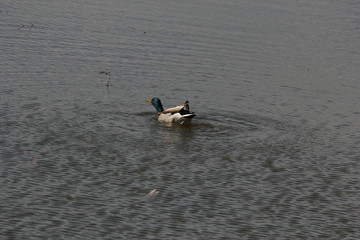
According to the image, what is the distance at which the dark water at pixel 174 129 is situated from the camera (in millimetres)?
12414

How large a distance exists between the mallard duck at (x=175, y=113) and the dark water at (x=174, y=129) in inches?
10.3

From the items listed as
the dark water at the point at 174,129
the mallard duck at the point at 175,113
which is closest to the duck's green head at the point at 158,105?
the mallard duck at the point at 175,113

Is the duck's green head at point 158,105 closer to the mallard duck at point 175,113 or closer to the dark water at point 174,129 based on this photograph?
the mallard duck at point 175,113

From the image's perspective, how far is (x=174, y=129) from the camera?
63.6 feet

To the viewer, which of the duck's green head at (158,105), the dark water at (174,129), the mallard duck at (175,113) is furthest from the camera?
the duck's green head at (158,105)

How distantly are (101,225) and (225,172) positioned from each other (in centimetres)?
426

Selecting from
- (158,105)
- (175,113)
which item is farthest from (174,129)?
(158,105)

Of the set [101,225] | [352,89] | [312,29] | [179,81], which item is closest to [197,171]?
[101,225]

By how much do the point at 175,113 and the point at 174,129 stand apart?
44cm

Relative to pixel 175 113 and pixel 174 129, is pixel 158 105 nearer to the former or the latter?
pixel 175 113

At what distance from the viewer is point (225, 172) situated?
50.0ft

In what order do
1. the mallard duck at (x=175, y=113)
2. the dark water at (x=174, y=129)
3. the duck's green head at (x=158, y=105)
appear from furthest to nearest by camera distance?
1. the duck's green head at (x=158, y=105)
2. the mallard duck at (x=175, y=113)
3. the dark water at (x=174, y=129)

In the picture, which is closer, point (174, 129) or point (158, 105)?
point (174, 129)

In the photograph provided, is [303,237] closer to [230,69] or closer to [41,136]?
[41,136]
